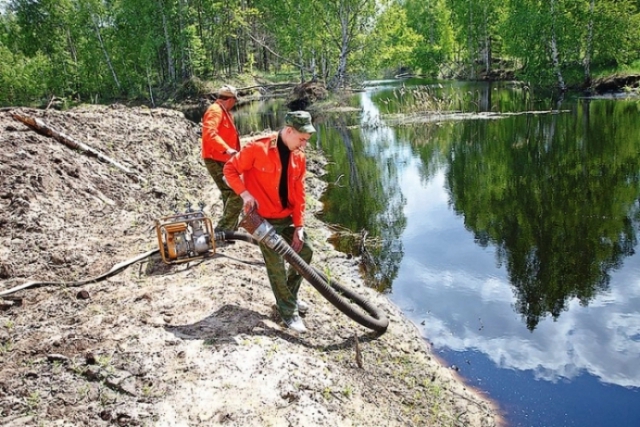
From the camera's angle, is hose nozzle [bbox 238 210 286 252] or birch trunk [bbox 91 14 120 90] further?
birch trunk [bbox 91 14 120 90]

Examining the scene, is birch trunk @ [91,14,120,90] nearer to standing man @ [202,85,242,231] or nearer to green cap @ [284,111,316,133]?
standing man @ [202,85,242,231]

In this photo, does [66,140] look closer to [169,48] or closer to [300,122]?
[300,122]

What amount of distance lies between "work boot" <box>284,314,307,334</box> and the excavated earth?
81mm

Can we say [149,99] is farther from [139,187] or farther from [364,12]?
[139,187]

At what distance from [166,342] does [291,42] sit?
37915 mm

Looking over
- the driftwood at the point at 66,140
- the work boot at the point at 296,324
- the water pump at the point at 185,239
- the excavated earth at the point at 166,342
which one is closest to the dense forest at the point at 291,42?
the driftwood at the point at 66,140

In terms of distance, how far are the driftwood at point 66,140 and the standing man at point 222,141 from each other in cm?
384

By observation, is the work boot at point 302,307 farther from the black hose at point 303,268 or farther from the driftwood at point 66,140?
the driftwood at point 66,140

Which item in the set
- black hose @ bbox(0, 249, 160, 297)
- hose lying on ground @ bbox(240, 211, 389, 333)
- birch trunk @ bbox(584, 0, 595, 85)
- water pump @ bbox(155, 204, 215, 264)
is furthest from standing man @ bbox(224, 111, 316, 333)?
birch trunk @ bbox(584, 0, 595, 85)

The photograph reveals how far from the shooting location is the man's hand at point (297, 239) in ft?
17.4

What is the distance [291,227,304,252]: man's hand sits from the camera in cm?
531

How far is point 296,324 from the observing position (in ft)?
17.8

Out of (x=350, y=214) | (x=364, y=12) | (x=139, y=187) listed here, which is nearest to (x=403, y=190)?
(x=350, y=214)

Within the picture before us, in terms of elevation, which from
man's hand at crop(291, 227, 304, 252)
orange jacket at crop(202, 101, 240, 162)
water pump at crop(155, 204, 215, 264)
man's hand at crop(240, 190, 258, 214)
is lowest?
water pump at crop(155, 204, 215, 264)
